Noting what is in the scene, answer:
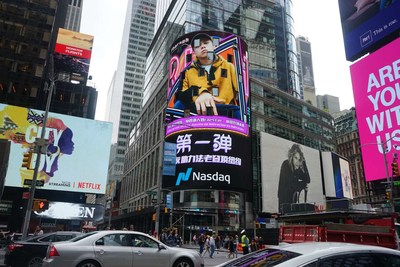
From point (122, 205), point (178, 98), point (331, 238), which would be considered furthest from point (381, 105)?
point (122, 205)

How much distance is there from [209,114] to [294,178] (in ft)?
87.4

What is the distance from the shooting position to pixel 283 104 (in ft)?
261

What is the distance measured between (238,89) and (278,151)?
712 inches

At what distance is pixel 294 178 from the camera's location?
230 ft

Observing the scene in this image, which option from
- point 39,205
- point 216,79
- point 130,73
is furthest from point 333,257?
point 130,73

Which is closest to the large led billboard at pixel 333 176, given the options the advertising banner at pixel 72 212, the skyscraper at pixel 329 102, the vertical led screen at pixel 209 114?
the vertical led screen at pixel 209 114

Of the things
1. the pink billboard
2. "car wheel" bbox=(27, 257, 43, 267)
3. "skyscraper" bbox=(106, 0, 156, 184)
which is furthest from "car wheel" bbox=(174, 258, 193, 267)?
"skyscraper" bbox=(106, 0, 156, 184)

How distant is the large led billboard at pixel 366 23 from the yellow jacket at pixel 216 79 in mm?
24979

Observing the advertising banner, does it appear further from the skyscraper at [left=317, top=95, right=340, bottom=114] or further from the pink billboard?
the skyscraper at [left=317, top=95, right=340, bottom=114]

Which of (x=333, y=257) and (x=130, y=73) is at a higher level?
(x=130, y=73)

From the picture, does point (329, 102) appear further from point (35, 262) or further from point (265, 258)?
point (265, 258)

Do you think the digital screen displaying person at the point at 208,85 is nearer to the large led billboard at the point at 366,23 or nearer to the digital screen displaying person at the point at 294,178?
the digital screen displaying person at the point at 294,178

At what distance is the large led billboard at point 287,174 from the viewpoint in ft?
209

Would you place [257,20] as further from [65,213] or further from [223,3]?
[65,213]
